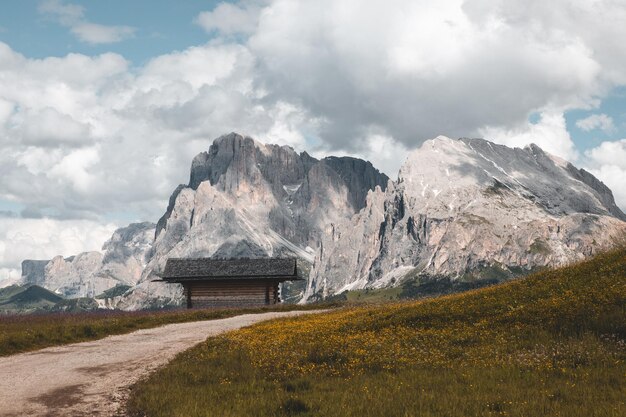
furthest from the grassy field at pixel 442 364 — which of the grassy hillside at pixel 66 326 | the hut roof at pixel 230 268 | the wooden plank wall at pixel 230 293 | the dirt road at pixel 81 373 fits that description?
the wooden plank wall at pixel 230 293

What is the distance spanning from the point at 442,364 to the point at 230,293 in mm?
49301

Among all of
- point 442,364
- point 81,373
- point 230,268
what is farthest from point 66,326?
point 230,268

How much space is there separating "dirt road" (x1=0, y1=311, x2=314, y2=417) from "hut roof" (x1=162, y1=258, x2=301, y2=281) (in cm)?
3101

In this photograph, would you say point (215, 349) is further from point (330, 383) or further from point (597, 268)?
point (597, 268)

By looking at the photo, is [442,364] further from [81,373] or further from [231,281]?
[231,281]

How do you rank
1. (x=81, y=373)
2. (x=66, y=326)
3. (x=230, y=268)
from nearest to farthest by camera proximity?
(x=81, y=373) < (x=66, y=326) < (x=230, y=268)

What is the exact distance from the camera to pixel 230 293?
64.8 metres

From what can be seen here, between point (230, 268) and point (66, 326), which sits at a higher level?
point (230, 268)

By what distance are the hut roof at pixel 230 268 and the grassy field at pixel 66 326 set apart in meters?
14.4

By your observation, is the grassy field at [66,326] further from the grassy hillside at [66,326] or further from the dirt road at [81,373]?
the dirt road at [81,373]

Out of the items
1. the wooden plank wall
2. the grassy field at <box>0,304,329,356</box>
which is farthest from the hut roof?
the grassy field at <box>0,304,329,356</box>

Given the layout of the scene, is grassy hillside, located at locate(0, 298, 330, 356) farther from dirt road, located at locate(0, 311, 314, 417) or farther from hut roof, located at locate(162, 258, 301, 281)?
hut roof, located at locate(162, 258, 301, 281)

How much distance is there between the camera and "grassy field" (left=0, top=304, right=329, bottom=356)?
27859 mm

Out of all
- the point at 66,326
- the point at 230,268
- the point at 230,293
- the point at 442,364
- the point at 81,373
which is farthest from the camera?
the point at 230,268
